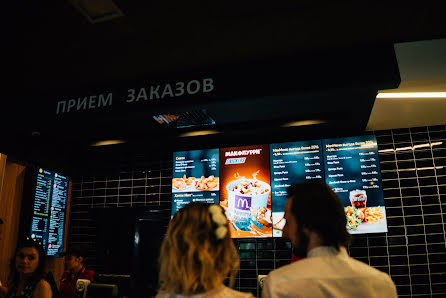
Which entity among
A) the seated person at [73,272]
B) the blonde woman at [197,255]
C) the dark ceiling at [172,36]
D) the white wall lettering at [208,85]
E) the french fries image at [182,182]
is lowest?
the seated person at [73,272]

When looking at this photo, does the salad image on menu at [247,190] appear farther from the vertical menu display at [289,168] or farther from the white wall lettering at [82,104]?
the white wall lettering at [82,104]

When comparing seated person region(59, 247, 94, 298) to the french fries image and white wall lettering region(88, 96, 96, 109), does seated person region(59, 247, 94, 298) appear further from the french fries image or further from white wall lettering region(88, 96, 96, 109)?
white wall lettering region(88, 96, 96, 109)

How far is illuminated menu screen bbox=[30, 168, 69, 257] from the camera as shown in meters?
4.47

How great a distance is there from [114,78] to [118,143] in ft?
4.64

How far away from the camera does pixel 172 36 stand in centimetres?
282

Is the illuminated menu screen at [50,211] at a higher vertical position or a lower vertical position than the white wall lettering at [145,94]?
lower

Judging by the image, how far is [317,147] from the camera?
14.6 feet

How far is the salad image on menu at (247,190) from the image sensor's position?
14.3 ft

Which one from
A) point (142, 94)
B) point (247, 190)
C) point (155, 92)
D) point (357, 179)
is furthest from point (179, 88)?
point (357, 179)

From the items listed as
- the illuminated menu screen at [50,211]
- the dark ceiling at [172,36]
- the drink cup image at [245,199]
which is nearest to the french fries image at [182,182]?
the drink cup image at [245,199]

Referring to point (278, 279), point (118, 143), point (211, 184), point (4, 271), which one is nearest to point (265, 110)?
point (211, 184)

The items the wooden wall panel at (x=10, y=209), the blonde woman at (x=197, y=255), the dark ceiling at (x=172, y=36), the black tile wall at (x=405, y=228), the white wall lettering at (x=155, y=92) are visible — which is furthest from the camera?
→ the wooden wall panel at (x=10, y=209)

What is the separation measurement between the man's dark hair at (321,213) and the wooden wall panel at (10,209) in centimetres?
402

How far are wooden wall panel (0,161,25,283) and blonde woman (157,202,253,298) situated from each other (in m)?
3.70
